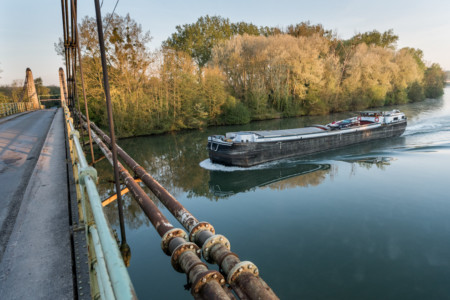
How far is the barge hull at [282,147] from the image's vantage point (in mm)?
20469

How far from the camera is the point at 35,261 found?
331 centimetres

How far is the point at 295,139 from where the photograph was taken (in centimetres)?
2288

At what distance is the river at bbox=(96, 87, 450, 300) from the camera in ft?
26.6

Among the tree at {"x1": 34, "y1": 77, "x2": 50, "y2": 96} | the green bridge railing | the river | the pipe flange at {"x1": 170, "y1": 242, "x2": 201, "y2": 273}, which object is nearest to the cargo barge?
the river

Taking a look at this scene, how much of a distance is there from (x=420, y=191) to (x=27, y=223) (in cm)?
1754

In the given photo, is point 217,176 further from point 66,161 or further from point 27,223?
point 27,223

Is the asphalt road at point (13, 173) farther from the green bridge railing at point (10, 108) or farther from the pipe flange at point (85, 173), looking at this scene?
the green bridge railing at point (10, 108)

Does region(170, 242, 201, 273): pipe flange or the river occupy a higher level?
region(170, 242, 201, 273): pipe flange

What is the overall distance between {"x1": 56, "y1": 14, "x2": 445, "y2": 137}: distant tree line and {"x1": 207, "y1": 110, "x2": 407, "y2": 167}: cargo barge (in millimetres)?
14303

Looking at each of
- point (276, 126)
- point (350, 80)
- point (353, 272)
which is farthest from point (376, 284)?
point (350, 80)

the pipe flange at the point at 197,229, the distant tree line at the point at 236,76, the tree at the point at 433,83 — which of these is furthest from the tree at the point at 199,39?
the tree at the point at 433,83

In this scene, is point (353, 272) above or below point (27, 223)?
below

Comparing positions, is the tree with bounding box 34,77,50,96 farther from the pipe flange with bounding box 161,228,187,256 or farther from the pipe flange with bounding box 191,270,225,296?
the pipe flange with bounding box 191,270,225,296

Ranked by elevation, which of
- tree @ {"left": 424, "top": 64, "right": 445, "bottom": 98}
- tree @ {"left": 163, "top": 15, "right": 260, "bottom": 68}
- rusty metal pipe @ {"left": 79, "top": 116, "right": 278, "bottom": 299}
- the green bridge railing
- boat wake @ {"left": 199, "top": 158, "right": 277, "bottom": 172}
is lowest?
boat wake @ {"left": 199, "top": 158, "right": 277, "bottom": 172}
